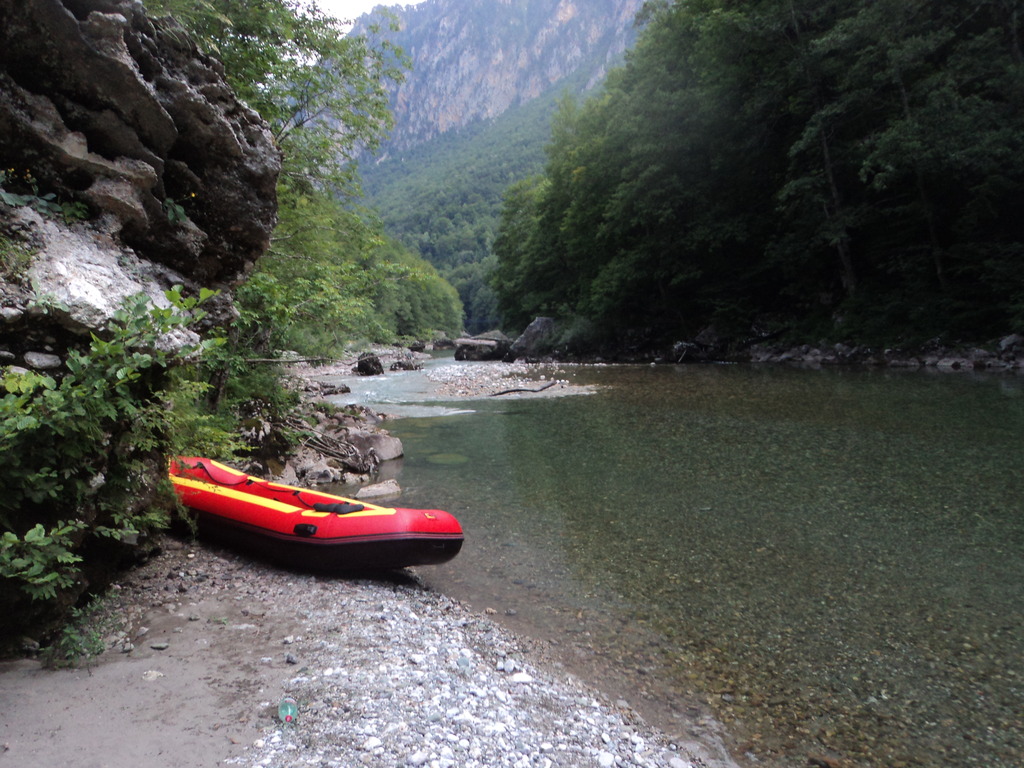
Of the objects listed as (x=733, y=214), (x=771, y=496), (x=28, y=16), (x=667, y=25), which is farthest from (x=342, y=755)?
(x=667, y=25)

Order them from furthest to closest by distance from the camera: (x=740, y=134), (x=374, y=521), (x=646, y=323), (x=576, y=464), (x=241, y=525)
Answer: (x=646, y=323)
(x=740, y=134)
(x=576, y=464)
(x=241, y=525)
(x=374, y=521)

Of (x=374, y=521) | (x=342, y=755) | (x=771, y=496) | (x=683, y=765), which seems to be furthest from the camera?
(x=771, y=496)

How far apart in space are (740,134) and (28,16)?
25018 mm

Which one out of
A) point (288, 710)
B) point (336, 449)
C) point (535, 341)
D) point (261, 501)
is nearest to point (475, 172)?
point (535, 341)

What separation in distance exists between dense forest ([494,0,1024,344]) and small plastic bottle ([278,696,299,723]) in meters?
19.3

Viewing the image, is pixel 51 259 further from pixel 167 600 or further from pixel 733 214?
pixel 733 214

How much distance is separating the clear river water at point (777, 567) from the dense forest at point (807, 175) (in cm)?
921

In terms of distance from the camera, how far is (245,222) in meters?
4.92

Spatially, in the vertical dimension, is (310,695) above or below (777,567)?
above

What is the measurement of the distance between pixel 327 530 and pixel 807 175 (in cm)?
2176

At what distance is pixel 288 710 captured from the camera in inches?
101

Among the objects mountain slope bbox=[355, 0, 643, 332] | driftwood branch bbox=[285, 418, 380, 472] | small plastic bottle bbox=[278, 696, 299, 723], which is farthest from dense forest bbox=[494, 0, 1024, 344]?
mountain slope bbox=[355, 0, 643, 332]

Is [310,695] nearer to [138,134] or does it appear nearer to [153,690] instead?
[153,690]

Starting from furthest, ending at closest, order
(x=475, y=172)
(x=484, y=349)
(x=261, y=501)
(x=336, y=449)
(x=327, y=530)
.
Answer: (x=475, y=172) < (x=484, y=349) < (x=336, y=449) < (x=261, y=501) < (x=327, y=530)
